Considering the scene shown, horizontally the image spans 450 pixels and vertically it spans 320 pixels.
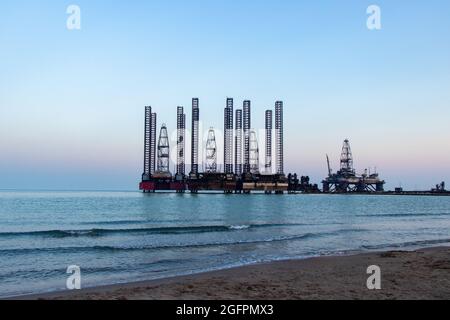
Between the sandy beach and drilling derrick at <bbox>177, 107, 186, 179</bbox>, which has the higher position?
drilling derrick at <bbox>177, 107, 186, 179</bbox>

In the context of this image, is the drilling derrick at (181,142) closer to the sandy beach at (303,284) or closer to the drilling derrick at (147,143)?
the drilling derrick at (147,143)

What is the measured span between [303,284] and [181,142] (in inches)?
7078

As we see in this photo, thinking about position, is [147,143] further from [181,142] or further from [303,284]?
[303,284]

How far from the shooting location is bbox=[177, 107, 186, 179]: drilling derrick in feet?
595

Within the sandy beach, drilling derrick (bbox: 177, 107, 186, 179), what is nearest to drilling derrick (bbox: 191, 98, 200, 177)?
drilling derrick (bbox: 177, 107, 186, 179)

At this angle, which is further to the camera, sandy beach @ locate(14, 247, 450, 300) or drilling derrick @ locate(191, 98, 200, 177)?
drilling derrick @ locate(191, 98, 200, 177)

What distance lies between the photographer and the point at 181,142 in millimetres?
192125

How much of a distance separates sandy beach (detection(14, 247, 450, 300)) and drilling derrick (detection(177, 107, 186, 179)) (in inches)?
6428

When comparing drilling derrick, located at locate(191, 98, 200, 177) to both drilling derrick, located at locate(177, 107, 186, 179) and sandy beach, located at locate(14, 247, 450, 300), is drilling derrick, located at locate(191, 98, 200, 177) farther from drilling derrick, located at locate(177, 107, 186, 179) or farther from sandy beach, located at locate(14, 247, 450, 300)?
sandy beach, located at locate(14, 247, 450, 300)

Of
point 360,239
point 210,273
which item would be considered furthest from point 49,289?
point 360,239

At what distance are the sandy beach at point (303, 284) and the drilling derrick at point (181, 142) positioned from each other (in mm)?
163272

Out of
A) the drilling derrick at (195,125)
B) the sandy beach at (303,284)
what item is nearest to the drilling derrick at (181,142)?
the drilling derrick at (195,125)

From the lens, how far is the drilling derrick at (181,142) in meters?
181

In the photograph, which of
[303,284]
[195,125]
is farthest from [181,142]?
[303,284]
